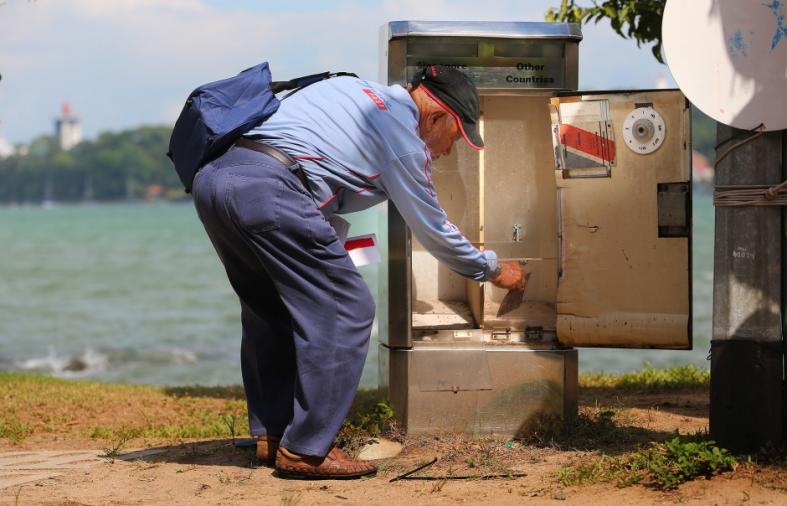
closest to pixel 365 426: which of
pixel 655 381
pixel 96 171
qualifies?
pixel 655 381

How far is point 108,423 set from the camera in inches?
291

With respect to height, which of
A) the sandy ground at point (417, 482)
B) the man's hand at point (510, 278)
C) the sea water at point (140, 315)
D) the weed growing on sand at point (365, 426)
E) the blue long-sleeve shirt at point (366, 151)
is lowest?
the sea water at point (140, 315)

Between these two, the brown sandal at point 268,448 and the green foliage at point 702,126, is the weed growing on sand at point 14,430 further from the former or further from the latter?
the green foliage at point 702,126

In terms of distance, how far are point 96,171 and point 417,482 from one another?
344ft

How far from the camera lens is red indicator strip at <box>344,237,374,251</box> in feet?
17.3

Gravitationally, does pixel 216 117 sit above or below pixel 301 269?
above

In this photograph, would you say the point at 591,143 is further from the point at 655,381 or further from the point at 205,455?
the point at 655,381

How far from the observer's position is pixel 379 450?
218 inches

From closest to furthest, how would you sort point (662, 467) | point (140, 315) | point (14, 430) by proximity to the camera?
point (662, 467), point (14, 430), point (140, 315)

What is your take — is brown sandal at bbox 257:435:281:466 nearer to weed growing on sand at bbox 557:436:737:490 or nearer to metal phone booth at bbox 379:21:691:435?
metal phone booth at bbox 379:21:691:435

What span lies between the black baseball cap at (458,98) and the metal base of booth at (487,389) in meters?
1.14

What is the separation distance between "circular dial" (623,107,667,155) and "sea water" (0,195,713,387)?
1.29 meters

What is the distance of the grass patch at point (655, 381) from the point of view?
825 cm

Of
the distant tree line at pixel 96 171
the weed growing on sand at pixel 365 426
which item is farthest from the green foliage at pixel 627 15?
the distant tree line at pixel 96 171
